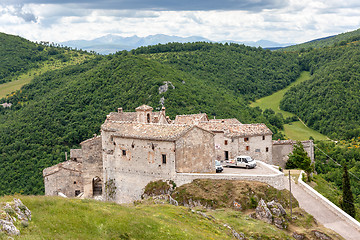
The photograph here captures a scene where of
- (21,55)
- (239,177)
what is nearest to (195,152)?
(239,177)

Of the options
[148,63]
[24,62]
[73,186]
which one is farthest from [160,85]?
[24,62]

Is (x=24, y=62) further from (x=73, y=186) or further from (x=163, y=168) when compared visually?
(x=163, y=168)

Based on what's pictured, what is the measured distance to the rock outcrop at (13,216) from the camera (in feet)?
54.9

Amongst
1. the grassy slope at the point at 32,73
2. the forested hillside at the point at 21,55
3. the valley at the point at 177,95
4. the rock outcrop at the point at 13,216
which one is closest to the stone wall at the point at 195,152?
the valley at the point at 177,95

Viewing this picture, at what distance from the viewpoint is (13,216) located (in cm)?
1808

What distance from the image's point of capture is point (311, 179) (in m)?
49.0

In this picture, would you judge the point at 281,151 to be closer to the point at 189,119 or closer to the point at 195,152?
the point at 189,119

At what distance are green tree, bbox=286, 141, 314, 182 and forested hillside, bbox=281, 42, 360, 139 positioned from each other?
187ft

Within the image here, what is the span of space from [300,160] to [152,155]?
75.1ft

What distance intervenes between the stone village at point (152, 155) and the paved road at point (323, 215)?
2.98 meters

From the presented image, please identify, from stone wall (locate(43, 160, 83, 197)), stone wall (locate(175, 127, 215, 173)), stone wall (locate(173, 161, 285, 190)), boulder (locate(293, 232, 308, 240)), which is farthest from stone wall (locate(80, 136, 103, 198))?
boulder (locate(293, 232, 308, 240))

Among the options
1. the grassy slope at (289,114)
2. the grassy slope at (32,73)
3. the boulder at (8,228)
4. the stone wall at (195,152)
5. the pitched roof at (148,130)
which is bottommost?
the grassy slope at (289,114)

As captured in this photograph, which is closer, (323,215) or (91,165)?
(323,215)

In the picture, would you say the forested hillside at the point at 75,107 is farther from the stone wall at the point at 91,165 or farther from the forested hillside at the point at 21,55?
the forested hillside at the point at 21,55
